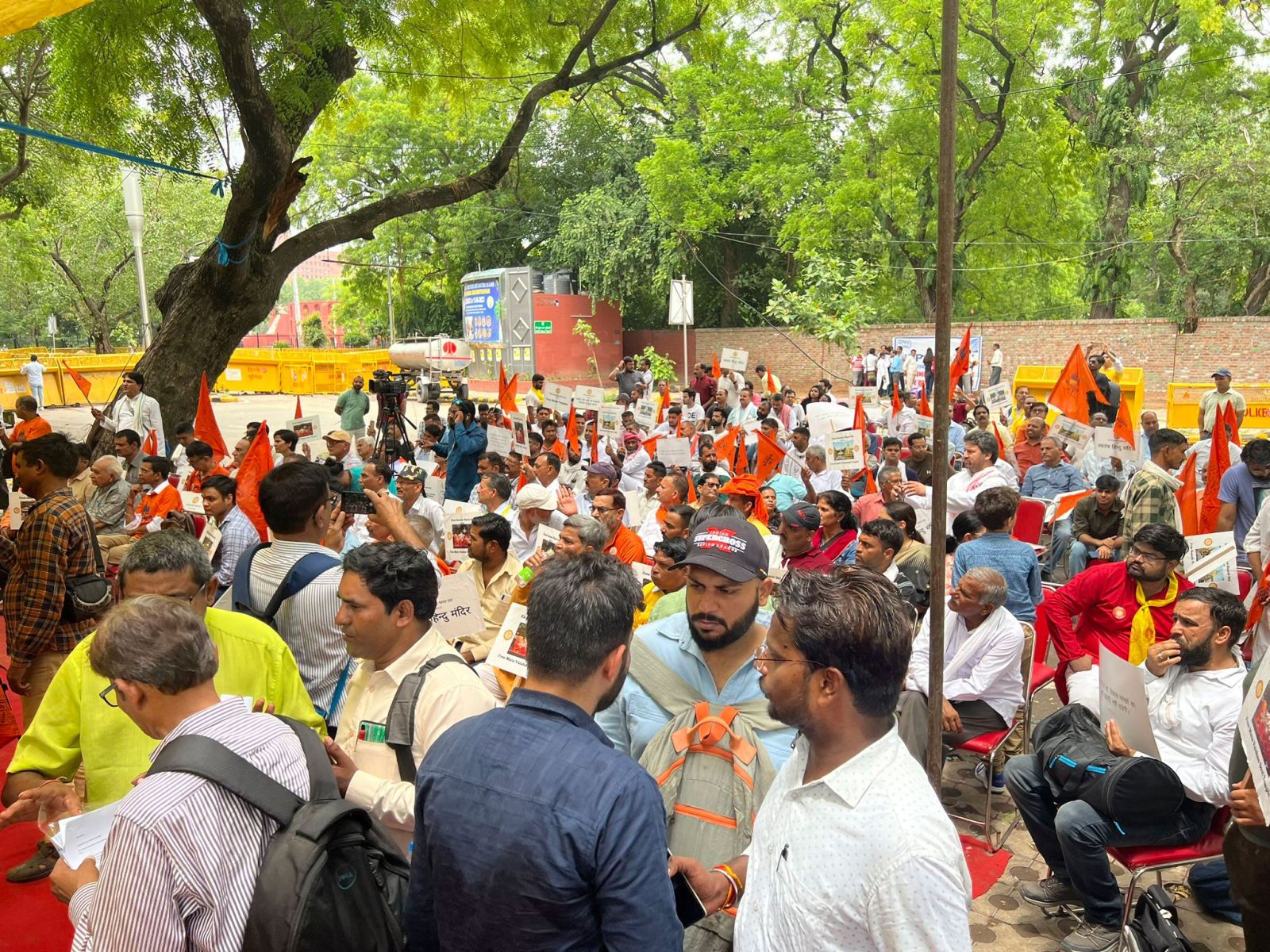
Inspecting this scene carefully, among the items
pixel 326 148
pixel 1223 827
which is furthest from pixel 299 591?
pixel 326 148

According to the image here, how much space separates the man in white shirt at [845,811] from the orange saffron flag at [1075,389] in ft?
27.2

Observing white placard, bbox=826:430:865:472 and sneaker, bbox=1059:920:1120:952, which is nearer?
sneaker, bbox=1059:920:1120:952

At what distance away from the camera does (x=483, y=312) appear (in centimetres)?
3362

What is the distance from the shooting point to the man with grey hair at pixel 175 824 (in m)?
1.84

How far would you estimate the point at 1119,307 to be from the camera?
93.7 feet

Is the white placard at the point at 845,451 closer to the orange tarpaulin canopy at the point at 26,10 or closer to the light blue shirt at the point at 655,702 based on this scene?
the light blue shirt at the point at 655,702

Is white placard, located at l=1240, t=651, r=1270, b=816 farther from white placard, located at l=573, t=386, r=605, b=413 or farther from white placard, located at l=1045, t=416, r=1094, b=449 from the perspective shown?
white placard, located at l=573, t=386, r=605, b=413

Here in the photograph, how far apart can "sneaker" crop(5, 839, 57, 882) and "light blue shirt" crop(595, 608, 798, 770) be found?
3.04 metres

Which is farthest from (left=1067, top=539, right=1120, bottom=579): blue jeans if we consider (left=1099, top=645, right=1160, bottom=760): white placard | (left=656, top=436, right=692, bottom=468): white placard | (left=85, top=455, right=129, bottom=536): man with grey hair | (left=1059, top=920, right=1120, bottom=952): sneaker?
(left=85, top=455, right=129, bottom=536): man with grey hair

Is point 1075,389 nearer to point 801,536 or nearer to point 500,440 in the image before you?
point 801,536

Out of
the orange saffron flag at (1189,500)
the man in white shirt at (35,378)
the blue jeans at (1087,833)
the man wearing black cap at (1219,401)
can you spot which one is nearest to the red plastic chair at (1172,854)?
the blue jeans at (1087,833)

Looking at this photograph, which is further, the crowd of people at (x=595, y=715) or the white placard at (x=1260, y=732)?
the white placard at (x=1260, y=732)

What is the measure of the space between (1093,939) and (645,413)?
31.5ft

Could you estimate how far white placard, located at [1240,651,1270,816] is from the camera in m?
2.50
